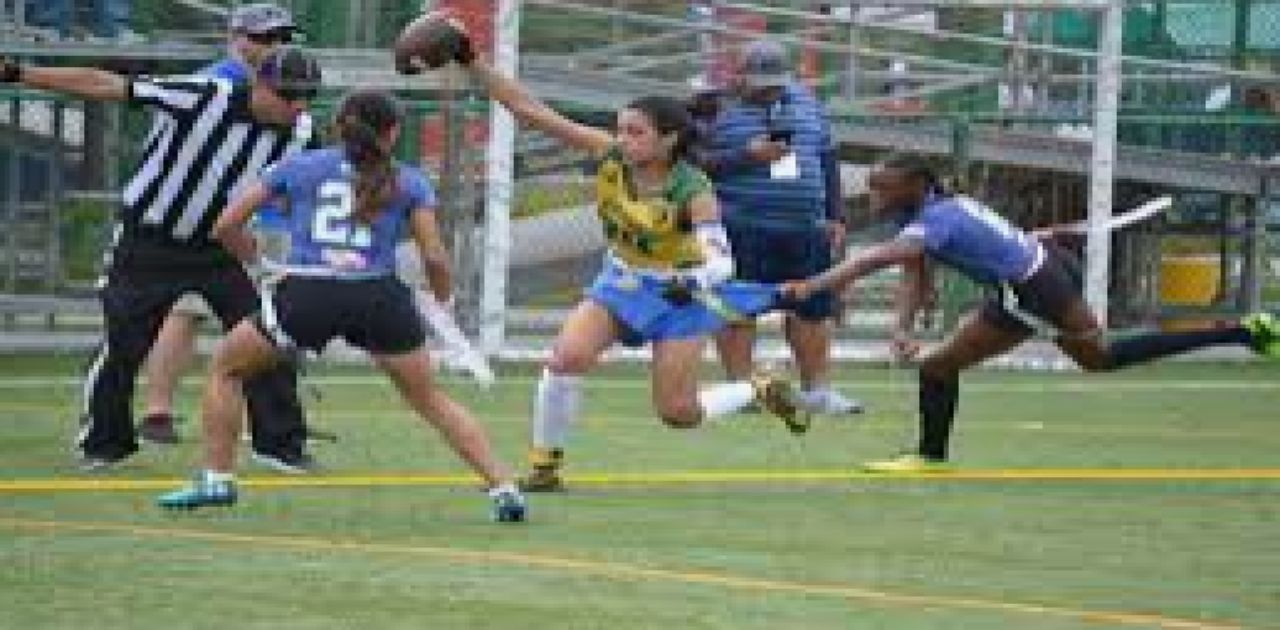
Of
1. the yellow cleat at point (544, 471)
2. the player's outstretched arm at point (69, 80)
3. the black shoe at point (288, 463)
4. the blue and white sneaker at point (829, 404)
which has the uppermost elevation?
A: the player's outstretched arm at point (69, 80)

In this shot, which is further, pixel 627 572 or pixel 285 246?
pixel 285 246

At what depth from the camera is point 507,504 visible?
13531 millimetres

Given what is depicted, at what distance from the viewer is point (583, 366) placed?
1514 centimetres

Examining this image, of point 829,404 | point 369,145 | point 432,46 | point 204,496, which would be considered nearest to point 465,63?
point 432,46

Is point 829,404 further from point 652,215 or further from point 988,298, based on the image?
point 652,215

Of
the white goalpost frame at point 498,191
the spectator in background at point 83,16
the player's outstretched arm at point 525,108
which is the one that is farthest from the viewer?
the spectator in background at point 83,16

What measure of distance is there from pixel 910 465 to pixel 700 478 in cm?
113

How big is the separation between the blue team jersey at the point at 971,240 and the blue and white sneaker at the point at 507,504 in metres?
3.02

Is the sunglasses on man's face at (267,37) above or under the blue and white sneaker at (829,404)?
above

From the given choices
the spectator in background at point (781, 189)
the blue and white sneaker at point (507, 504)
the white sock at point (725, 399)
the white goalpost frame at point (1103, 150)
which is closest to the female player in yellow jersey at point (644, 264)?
the white sock at point (725, 399)

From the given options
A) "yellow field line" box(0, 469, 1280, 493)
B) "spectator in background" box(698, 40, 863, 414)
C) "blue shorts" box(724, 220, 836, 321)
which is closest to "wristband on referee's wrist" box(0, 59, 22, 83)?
"yellow field line" box(0, 469, 1280, 493)

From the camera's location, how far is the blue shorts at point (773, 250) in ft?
66.7

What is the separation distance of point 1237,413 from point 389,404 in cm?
475

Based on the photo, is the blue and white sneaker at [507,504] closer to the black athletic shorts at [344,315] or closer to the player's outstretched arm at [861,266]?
the black athletic shorts at [344,315]
